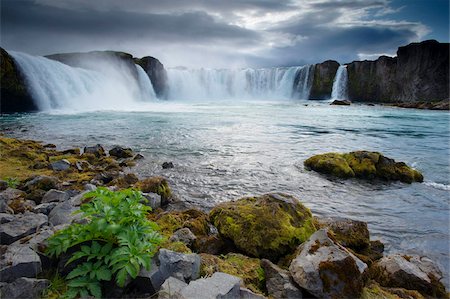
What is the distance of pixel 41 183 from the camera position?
743 centimetres

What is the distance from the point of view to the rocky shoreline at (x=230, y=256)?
9.41 feet

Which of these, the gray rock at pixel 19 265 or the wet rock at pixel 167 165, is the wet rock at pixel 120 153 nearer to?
the wet rock at pixel 167 165

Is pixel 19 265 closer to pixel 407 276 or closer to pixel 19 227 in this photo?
pixel 19 227

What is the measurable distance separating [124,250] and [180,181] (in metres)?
6.91

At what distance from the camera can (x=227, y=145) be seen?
15.7 m

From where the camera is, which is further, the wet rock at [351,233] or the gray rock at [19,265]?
the wet rock at [351,233]

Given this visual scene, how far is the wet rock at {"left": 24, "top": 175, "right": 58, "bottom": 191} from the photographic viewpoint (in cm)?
734

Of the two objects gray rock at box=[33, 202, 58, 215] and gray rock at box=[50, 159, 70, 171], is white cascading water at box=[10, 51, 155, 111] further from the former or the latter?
gray rock at box=[33, 202, 58, 215]

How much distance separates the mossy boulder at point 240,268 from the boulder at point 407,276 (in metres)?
1.80

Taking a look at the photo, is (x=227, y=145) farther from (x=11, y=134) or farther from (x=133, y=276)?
(x=133, y=276)

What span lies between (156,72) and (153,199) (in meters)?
68.4

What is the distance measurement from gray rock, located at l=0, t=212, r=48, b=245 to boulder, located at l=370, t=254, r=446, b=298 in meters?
4.47

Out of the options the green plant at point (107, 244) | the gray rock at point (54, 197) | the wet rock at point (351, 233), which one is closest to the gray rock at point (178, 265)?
the green plant at point (107, 244)

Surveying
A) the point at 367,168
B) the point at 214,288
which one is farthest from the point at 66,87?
the point at 214,288
